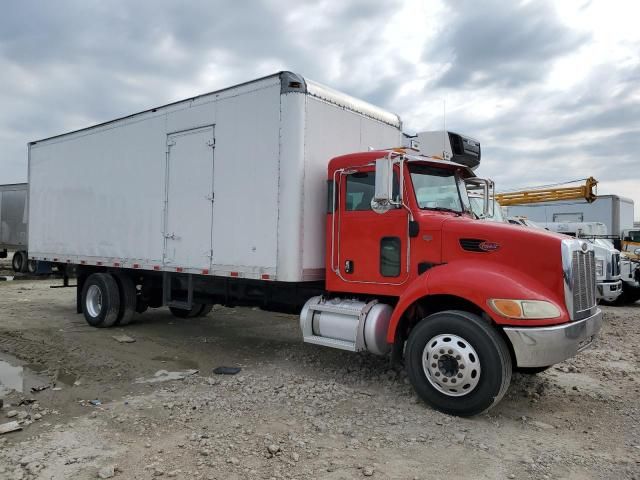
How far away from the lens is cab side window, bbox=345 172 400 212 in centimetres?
557

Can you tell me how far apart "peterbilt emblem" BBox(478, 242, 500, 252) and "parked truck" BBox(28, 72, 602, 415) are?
0.01 metres

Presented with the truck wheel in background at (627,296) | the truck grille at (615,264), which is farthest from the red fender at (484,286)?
the truck wheel in background at (627,296)

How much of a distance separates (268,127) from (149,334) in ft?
14.6

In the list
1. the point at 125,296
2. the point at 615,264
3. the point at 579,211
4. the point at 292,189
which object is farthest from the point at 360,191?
the point at 579,211

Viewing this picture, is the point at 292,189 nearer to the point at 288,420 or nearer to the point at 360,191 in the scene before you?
the point at 360,191

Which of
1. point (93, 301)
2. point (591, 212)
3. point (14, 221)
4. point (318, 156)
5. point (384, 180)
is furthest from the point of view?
point (14, 221)

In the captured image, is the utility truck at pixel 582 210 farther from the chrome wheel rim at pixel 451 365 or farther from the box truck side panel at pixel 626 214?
the chrome wheel rim at pixel 451 365

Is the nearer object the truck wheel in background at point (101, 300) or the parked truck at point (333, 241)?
the parked truck at point (333, 241)

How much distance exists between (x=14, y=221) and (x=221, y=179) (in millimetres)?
18884

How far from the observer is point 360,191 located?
564 cm

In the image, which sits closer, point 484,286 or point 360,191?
point 484,286

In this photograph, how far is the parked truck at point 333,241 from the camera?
4.50m

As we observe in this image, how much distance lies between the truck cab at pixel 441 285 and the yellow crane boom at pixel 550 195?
43.8ft

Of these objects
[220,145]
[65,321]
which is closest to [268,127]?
[220,145]
